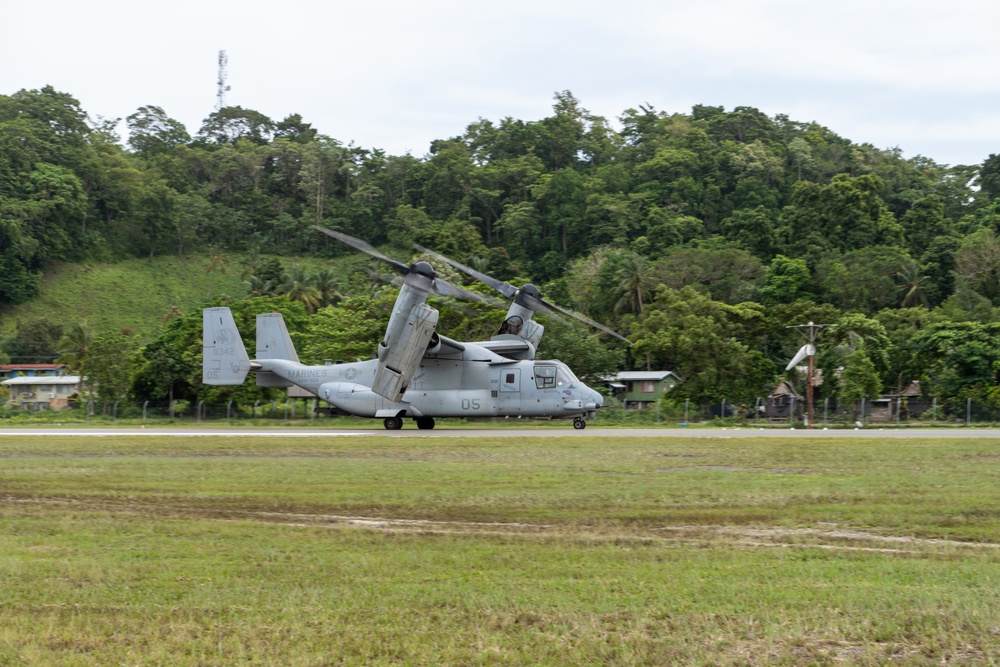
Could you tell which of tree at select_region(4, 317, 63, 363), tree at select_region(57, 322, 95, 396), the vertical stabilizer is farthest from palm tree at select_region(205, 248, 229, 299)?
the vertical stabilizer

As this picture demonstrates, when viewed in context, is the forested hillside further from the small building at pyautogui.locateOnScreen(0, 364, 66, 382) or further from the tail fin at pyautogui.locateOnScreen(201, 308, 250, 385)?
the tail fin at pyautogui.locateOnScreen(201, 308, 250, 385)

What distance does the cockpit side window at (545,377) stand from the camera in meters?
39.1

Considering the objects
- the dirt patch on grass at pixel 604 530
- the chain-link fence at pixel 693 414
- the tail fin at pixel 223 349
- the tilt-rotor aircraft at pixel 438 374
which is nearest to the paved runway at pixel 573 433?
the tilt-rotor aircraft at pixel 438 374

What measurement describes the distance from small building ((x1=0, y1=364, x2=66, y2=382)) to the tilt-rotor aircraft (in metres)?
54.3

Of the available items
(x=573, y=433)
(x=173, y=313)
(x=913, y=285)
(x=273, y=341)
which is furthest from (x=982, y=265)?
(x=173, y=313)

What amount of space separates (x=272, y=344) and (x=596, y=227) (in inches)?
2900

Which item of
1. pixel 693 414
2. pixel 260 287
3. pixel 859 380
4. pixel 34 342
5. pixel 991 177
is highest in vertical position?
pixel 991 177

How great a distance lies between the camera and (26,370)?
91.4 meters

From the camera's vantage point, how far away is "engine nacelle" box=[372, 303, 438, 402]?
3678cm

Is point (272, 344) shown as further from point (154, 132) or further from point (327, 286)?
point (154, 132)

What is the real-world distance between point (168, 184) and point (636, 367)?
76.8m

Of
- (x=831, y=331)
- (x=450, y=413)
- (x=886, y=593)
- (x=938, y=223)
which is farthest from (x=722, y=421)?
(x=938, y=223)

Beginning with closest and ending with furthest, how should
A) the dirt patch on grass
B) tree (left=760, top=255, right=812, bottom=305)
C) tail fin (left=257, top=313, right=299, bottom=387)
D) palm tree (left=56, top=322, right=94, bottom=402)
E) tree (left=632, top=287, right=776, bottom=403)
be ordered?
the dirt patch on grass < tail fin (left=257, top=313, right=299, bottom=387) < tree (left=632, top=287, right=776, bottom=403) < palm tree (left=56, top=322, right=94, bottom=402) < tree (left=760, top=255, right=812, bottom=305)

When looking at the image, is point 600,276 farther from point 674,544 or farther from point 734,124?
point 674,544
